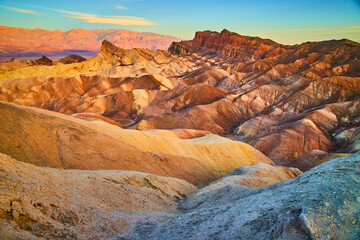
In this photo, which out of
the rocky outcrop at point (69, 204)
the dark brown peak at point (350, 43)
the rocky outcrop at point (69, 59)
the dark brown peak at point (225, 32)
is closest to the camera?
the rocky outcrop at point (69, 204)

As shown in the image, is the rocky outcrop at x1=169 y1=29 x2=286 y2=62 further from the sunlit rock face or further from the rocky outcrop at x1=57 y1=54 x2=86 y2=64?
the rocky outcrop at x1=57 y1=54 x2=86 y2=64

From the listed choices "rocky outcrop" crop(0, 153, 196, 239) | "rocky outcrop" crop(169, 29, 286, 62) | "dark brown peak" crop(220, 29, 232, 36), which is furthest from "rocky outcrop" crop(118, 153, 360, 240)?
"dark brown peak" crop(220, 29, 232, 36)

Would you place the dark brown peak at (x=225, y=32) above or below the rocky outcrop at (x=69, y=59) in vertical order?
above

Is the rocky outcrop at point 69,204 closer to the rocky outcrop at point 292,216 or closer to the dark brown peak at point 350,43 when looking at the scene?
the rocky outcrop at point 292,216

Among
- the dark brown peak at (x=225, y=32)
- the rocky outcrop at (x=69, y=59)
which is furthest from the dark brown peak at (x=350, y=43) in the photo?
the rocky outcrop at (x=69, y=59)

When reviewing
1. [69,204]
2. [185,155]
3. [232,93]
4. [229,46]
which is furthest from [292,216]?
[229,46]

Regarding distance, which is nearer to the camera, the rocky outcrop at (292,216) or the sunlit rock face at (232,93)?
the rocky outcrop at (292,216)
